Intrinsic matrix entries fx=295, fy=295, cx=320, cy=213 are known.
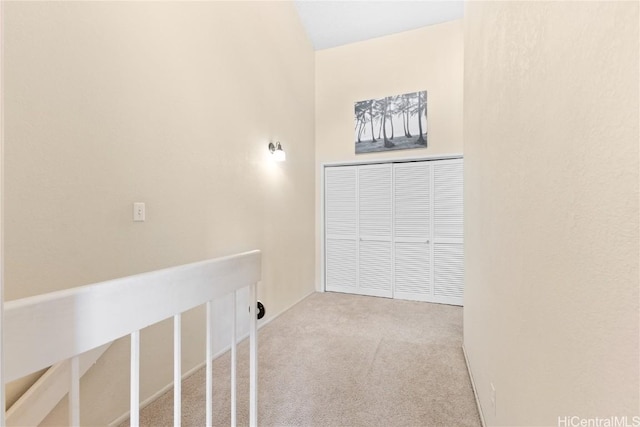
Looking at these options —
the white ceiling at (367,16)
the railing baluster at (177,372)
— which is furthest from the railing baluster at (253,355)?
the white ceiling at (367,16)

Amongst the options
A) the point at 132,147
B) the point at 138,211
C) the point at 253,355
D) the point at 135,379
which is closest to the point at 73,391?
the point at 135,379

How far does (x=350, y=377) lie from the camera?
2.09m

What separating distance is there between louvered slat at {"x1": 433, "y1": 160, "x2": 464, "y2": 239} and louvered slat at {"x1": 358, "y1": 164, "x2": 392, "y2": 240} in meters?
0.59

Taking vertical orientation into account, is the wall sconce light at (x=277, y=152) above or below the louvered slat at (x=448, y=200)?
above

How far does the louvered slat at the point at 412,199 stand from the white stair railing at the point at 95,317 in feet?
10.6

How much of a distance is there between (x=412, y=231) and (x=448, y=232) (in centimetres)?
43

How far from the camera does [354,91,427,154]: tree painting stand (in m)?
3.78

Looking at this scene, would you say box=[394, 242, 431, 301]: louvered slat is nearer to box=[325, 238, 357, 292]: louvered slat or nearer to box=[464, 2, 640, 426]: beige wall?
box=[325, 238, 357, 292]: louvered slat

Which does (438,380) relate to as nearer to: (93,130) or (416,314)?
(416,314)

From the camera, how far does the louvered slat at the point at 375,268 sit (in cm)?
401

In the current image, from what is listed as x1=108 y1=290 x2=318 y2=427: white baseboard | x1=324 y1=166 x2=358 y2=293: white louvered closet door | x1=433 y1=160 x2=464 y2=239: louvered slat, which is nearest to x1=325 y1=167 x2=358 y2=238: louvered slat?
x1=324 y1=166 x2=358 y2=293: white louvered closet door

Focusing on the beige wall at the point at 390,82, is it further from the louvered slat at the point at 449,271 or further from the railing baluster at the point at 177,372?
the railing baluster at the point at 177,372

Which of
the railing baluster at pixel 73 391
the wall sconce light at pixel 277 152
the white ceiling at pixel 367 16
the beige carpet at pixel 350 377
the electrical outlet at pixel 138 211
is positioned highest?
the white ceiling at pixel 367 16

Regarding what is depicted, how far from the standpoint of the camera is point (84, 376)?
150 cm
